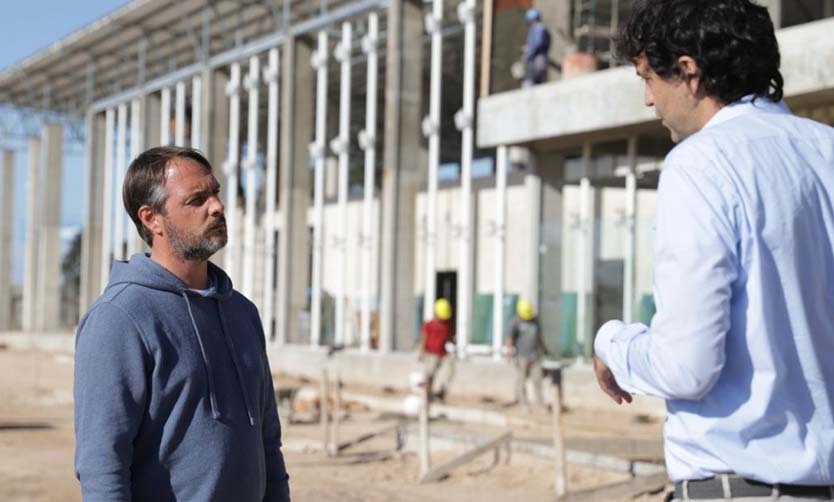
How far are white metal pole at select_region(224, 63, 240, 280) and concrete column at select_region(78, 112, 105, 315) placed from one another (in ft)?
32.4

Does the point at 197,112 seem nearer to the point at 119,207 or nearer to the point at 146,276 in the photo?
the point at 119,207

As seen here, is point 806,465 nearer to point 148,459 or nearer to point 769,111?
point 769,111

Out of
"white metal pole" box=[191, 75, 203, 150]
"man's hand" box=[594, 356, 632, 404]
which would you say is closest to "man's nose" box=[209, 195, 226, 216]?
"man's hand" box=[594, 356, 632, 404]

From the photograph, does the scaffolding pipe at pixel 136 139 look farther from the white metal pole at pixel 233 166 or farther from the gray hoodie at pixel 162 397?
the gray hoodie at pixel 162 397

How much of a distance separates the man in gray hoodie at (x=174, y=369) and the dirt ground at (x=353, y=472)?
882 centimetres

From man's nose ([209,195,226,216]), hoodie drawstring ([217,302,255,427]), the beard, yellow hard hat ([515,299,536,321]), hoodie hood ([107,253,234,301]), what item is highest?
man's nose ([209,195,226,216])

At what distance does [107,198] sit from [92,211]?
104cm

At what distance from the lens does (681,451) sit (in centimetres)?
241

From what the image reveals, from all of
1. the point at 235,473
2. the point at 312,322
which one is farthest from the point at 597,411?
the point at 235,473

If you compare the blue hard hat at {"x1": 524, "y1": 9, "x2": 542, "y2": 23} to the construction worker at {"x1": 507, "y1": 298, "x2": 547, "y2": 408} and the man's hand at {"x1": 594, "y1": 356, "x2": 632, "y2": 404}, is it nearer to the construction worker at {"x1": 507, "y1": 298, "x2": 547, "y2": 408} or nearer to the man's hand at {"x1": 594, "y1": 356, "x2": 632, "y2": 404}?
the construction worker at {"x1": 507, "y1": 298, "x2": 547, "y2": 408}

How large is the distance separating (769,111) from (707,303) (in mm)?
519

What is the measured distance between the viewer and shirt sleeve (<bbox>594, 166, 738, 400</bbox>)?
228 centimetres

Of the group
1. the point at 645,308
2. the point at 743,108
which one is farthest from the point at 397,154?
the point at 743,108

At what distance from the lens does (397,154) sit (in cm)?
2486
